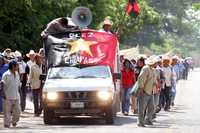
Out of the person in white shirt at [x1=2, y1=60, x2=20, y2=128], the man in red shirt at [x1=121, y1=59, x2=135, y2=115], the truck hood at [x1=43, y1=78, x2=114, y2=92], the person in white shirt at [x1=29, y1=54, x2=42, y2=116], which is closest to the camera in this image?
the person in white shirt at [x1=2, y1=60, x2=20, y2=128]

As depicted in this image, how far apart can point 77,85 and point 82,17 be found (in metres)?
4.12

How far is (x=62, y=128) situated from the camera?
1909cm

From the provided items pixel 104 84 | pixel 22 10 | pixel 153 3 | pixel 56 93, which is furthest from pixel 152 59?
pixel 153 3

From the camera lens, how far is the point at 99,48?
74.2 ft

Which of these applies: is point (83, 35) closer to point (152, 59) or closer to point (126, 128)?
point (152, 59)

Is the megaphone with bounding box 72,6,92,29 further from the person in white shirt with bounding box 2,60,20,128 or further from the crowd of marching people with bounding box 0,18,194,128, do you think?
the person in white shirt with bounding box 2,60,20,128

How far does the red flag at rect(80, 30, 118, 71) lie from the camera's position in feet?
72.8

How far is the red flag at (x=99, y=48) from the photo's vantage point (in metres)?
22.2

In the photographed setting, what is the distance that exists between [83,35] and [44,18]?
10.7 meters

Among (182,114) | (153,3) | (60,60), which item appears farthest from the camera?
(153,3)

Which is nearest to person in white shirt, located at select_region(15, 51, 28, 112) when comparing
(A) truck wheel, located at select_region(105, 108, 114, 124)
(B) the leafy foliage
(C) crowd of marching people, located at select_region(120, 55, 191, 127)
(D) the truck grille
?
(C) crowd of marching people, located at select_region(120, 55, 191, 127)

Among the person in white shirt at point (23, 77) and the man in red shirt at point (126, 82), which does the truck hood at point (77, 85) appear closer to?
the person in white shirt at point (23, 77)

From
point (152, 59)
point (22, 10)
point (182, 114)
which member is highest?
point (22, 10)

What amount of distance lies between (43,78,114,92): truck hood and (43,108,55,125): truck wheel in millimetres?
547
